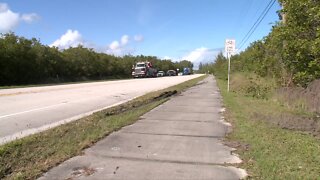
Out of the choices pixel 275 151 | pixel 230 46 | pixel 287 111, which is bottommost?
pixel 287 111

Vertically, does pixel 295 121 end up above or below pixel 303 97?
below

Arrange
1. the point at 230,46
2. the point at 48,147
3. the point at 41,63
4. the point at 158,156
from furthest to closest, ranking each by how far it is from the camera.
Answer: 1. the point at 41,63
2. the point at 230,46
3. the point at 48,147
4. the point at 158,156

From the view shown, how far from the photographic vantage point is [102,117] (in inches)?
535

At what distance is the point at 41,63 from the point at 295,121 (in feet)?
165

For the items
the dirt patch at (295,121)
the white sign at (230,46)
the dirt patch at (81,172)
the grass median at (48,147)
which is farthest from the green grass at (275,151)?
the white sign at (230,46)

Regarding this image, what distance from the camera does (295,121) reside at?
42.8ft

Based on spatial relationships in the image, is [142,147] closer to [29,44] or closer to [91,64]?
[29,44]

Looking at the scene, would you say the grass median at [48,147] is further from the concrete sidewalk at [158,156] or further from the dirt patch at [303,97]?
the dirt patch at [303,97]

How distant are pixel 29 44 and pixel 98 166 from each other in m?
51.7

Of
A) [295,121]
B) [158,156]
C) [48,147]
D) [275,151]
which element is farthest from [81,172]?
[295,121]

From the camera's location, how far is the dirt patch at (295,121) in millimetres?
11707

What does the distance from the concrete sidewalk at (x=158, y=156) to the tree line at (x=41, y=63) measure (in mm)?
42265

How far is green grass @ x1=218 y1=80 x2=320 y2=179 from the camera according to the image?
22.0 feet

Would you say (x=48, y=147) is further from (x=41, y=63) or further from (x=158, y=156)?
(x=41, y=63)
